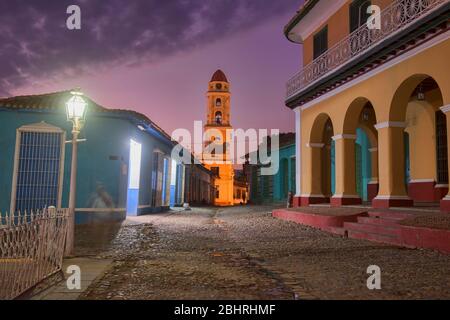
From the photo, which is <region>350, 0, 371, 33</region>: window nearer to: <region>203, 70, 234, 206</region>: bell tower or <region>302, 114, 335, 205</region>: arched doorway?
<region>302, 114, 335, 205</region>: arched doorway

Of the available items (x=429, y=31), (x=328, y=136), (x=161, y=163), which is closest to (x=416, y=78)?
(x=429, y=31)

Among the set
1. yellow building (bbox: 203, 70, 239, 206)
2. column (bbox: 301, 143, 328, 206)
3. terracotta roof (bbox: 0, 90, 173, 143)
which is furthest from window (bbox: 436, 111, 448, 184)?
yellow building (bbox: 203, 70, 239, 206)

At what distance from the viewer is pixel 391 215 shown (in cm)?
893

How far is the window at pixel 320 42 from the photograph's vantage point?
1460 cm

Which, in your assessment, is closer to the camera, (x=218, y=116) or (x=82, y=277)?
(x=82, y=277)

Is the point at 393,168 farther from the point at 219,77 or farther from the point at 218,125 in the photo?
the point at 219,77

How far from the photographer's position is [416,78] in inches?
381

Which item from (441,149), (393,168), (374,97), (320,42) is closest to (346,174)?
(393,168)

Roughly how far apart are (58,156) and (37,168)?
716mm

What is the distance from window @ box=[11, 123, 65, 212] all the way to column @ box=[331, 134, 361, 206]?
28.2ft

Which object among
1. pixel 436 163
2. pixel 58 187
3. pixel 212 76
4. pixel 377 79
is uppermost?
pixel 212 76

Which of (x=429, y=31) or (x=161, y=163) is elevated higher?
(x=429, y=31)
